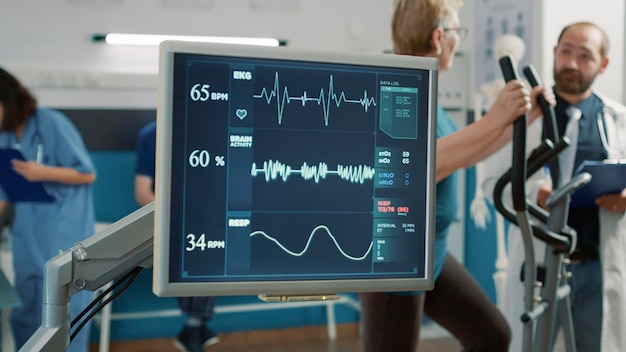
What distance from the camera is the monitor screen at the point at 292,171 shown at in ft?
3.49

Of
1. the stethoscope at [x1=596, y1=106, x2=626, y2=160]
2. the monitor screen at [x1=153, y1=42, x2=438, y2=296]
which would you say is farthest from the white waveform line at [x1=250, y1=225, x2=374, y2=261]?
the stethoscope at [x1=596, y1=106, x2=626, y2=160]

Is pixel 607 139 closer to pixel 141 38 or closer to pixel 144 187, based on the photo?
pixel 144 187

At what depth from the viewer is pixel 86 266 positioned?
1.09m

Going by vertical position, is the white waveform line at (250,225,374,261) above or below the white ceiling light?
below

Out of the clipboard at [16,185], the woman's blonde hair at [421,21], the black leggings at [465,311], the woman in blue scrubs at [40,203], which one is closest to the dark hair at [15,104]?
the woman in blue scrubs at [40,203]

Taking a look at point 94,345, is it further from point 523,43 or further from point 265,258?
point 265,258

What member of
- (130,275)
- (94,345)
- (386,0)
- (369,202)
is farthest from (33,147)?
(369,202)

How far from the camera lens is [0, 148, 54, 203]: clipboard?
11.9 ft

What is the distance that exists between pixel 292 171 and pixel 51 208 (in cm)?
273

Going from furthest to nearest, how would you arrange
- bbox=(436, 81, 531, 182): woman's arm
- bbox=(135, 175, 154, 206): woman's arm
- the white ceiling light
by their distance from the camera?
the white ceiling light → bbox=(135, 175, 154, 206): woman's arm → bbox=(436, 81, 531, 182): woman's arm

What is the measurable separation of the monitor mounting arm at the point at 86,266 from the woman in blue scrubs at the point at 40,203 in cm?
253

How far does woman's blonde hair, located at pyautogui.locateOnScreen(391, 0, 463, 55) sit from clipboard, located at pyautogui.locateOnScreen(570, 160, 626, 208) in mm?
800

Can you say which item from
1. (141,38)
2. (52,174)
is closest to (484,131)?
(52,174)

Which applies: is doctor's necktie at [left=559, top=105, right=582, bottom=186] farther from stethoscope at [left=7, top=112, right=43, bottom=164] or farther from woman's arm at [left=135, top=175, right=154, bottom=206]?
stethoscope at [left=7, top=112, right=43, bottom=164]
